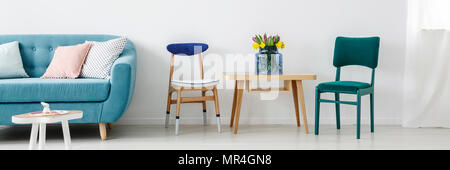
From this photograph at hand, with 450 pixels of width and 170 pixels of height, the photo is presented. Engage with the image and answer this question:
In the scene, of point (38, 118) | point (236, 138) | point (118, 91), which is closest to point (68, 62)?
point (118, 91)

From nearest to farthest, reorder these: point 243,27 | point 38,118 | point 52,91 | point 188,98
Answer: point 38,118, point 52,91, point 188,98, point 243,27

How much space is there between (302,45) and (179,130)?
4.31 ft

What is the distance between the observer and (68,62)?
321 cm

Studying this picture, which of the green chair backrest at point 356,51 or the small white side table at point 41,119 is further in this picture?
the green chair backrest at point 356,51

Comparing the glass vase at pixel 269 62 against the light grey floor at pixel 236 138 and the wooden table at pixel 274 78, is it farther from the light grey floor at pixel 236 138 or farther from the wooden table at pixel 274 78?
the light grey floor at pixel 236 138

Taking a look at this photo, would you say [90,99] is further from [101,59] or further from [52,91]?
[101,59]

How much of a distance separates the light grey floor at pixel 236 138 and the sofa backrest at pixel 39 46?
0.53 m

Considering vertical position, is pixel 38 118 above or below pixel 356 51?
below

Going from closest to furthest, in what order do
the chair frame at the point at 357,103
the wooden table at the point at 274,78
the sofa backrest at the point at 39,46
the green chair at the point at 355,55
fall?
1. the chair frame at the point at 357,103
2. the wooden table at the point at 274,78
3. the green chair at the point at 355,55
4. the sofa backrest at the point at 39,46

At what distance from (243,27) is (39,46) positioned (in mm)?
1727

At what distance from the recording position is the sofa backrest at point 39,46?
3.42 m

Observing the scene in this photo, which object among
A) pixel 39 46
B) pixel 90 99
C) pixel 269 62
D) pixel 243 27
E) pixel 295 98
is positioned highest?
pixel 243 27

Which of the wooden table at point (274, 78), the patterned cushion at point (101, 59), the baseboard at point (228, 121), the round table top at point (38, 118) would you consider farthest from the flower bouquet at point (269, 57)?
the round table top at point (38, 118)

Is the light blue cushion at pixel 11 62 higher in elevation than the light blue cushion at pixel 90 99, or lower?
Answer: higher
